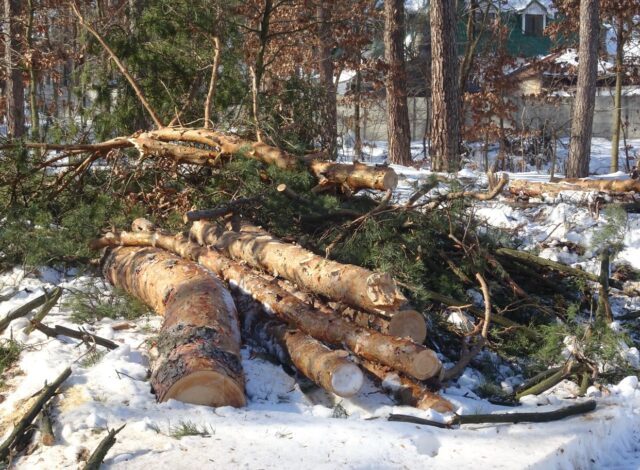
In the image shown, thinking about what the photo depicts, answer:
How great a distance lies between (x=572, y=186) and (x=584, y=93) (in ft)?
19.2

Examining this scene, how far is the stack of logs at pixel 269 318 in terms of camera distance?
3.97 meters

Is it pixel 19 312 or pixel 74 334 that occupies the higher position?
pixel 19 312

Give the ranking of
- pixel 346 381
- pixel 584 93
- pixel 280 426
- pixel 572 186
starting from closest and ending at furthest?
1. pixel 280 426
2. pixel 346 381
3. pixel 572 186
4. pixel 584 93

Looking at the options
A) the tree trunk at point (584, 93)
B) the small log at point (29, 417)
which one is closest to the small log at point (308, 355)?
the small log at point (29, 417)

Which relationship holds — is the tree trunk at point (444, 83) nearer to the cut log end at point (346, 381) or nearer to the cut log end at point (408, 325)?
the cut log end at point (408, 325)

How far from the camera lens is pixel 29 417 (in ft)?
11.3

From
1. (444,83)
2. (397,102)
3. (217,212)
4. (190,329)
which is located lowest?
(190,329)

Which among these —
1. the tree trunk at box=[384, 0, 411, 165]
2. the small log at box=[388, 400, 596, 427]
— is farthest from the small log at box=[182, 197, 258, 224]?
the tree trunk at box=[384, 0, 411, 165]

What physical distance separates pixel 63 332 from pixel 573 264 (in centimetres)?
440

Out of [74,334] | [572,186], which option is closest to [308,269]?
[74,334]

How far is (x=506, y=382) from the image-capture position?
4719 millimetres

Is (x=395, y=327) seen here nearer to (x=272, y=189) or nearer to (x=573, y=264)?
(x=272, y=189)

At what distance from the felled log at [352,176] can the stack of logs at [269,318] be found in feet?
2.81

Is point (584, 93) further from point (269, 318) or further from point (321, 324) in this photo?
point (321, 324)
